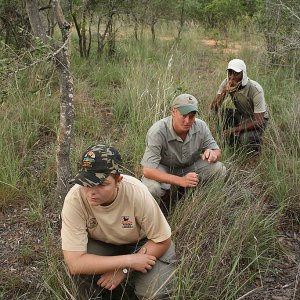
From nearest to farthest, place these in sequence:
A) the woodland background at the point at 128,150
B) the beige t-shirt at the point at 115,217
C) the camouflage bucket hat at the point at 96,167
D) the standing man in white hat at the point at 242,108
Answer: the camouflage bucket hat at the point at 96,167 → the beige t-shirt at the point at 115,217 → the woodland background at the point at 128,150 → the standing man in white hat at the point at 242,108

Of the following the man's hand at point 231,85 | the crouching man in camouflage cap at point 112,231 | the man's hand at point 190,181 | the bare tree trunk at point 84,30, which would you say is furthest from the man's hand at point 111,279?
the bare tree trunk at point 84,30

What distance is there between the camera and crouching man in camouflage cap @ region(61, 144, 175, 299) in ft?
7.03

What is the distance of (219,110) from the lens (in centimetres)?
421

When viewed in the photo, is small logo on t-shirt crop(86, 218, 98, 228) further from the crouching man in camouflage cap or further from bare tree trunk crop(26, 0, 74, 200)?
bare tree trunk crop(26, 0, 74, 200)

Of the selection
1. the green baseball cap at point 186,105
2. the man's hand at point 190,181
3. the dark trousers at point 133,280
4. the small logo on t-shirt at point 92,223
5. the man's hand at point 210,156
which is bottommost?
the dark trousers at point 133,280

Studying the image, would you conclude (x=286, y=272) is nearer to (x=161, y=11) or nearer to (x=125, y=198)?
(x=125, y=198)

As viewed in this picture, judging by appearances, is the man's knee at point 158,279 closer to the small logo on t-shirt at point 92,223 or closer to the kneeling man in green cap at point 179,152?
the small logo on t-shirt at point 92,223

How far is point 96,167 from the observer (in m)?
2.07

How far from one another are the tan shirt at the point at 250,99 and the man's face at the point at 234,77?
0.11m

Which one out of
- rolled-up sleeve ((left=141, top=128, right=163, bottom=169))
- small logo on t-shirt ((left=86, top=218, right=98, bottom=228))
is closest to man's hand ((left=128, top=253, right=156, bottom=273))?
small logo on t-shirt ((left=86, top=218, right=98, bottom=228))

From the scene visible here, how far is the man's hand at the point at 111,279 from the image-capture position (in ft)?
7.45

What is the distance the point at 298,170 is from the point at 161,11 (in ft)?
18.6

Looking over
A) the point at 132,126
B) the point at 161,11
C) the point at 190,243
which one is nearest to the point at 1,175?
the point at 132,126

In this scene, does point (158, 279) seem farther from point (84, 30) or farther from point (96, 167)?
point (84, 30)
